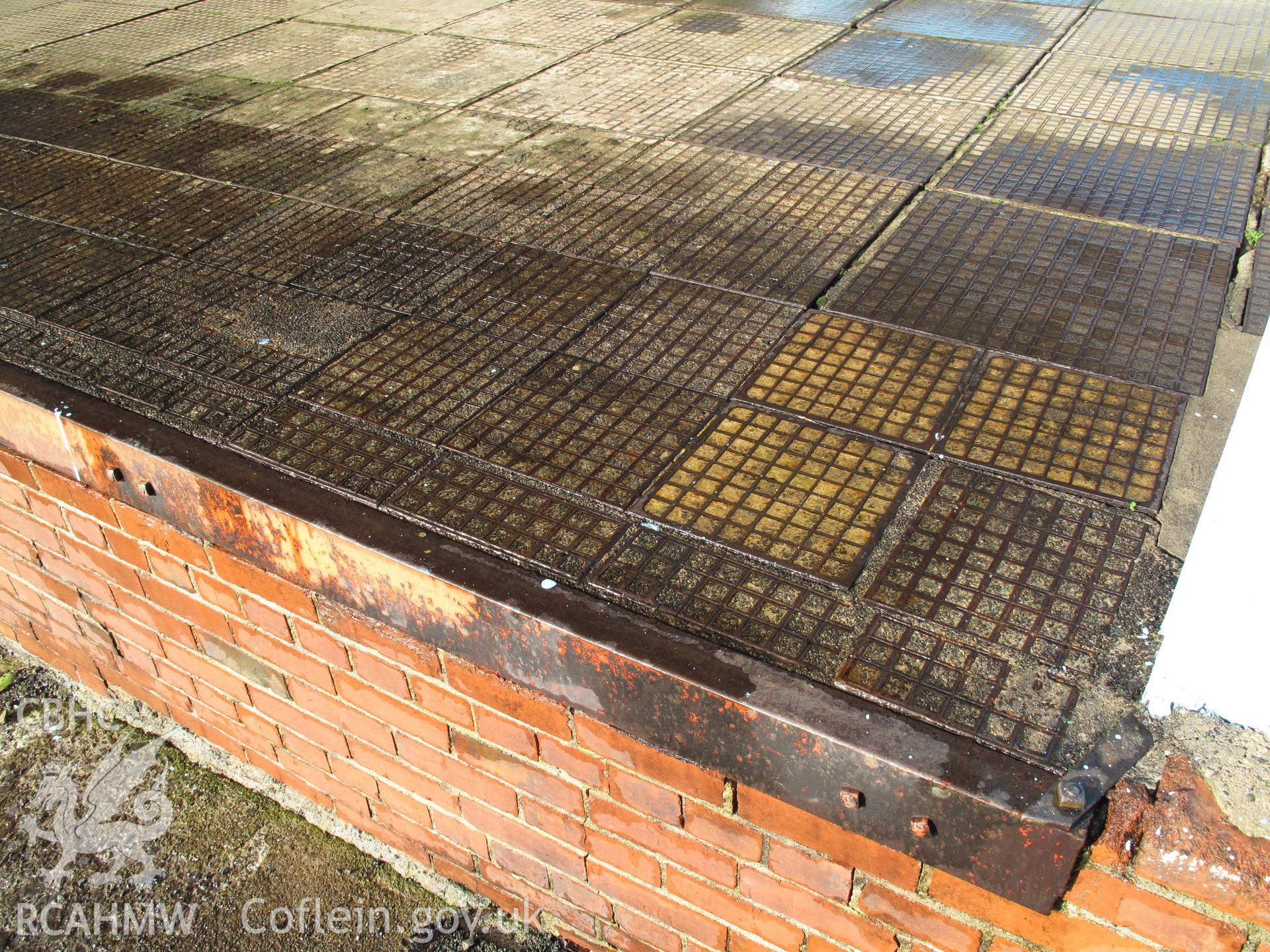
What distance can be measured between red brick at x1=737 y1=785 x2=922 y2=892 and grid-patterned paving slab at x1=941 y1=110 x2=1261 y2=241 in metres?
2.40

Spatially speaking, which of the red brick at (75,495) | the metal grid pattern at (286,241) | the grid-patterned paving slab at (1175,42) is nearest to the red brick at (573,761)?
the red brick at (75,495)

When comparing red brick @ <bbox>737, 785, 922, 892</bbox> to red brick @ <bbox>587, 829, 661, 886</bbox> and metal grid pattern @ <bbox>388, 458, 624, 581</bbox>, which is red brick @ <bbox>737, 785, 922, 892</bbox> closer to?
red brick @ <bbox>587, 829, 661, 886</bbox>

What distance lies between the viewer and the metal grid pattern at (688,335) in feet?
8.23

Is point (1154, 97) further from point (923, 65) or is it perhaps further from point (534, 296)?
point (534, 296)

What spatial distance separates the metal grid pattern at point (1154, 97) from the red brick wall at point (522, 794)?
11.0ft

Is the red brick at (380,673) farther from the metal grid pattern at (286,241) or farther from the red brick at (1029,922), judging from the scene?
the metal grid pattern at (286,241)

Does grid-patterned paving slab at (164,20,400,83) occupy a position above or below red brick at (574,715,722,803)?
above

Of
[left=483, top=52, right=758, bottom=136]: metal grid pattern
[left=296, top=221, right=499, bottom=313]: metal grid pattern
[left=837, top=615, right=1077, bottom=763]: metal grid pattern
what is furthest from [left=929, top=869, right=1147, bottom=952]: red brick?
[left=483, top=52, right=758, bottom=136]: metal grid pattern

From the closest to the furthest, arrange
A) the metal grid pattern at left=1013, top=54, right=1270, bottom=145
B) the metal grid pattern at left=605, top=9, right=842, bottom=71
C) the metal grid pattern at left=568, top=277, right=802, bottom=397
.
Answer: the metal grid pattern at left=568, top=277, right=802, bottom=397 → the metal grid pattern at left=1013, top=54, right=1270, bottom=145 → the metal grid pattern at left=605, top=9, right=842, bottom=71

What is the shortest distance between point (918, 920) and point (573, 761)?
0.72 metres

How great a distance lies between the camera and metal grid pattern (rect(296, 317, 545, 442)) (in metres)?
2.38

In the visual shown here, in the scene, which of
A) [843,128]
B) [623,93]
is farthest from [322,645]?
[623,93]

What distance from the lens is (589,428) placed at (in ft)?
7.60

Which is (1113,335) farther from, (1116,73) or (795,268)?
(1116,73)
